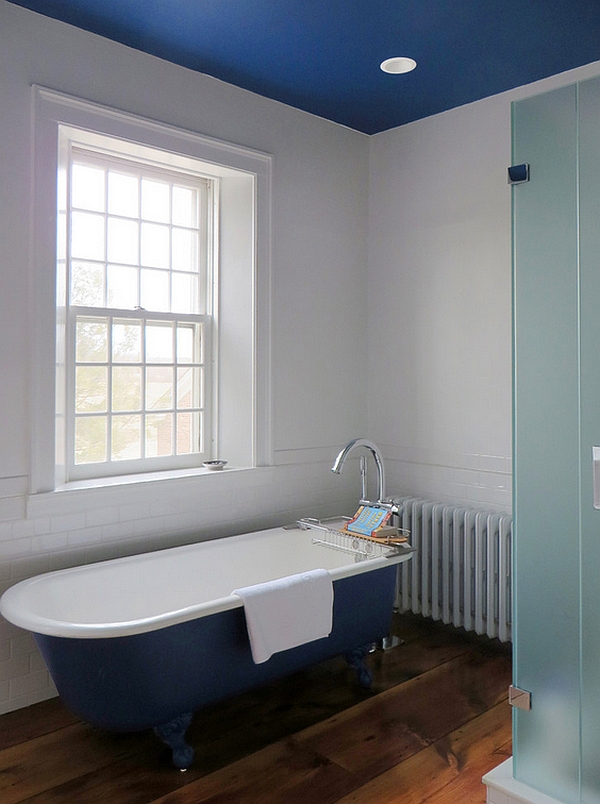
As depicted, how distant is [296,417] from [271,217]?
1118 mm

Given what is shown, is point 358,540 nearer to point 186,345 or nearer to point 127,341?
point 186,345

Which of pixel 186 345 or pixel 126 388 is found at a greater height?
pixel 186 345

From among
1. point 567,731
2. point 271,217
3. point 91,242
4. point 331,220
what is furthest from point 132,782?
point 331,220

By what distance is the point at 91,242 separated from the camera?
338 centimetres

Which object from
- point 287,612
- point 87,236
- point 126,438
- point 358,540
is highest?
point 87,236

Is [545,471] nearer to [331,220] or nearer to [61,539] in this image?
[61,539]

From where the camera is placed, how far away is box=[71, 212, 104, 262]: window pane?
10.9ft

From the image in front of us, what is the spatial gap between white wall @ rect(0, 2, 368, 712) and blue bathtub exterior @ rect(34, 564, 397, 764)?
0.66 m

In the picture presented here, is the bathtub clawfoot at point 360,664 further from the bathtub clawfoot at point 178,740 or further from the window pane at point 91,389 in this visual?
the window pane at point 91,389

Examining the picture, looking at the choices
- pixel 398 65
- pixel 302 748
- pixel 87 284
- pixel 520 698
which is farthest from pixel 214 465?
pixel 398 65

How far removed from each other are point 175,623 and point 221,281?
6.68ft

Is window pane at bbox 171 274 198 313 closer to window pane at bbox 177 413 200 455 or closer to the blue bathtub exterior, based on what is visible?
window pane at bbox 177 413 200 455

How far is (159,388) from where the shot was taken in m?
3.64

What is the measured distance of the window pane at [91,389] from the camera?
3.34 meters
